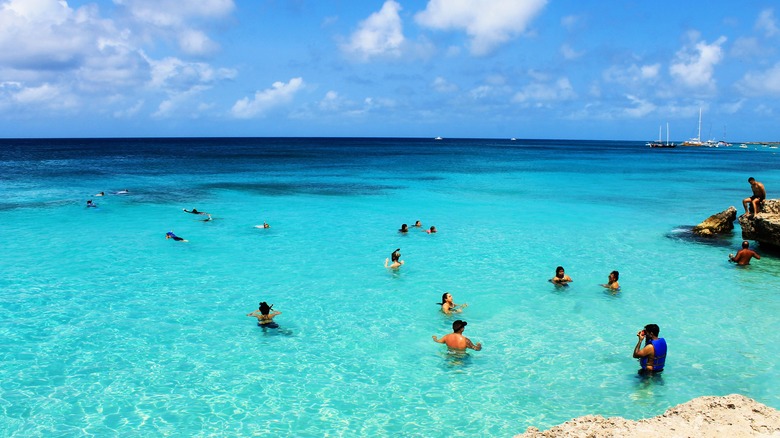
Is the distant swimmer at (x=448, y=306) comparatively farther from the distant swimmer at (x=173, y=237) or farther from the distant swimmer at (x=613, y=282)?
the distant swimmer at (x=173, y=237)

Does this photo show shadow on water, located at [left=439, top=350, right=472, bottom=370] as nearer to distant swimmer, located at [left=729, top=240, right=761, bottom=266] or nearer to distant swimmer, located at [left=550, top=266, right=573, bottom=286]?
distant swimmer, located at [left=550, top=266, right=573, bottom=286]

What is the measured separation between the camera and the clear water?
855 cm

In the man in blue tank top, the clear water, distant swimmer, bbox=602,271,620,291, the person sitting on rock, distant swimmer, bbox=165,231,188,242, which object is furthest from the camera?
distant swimmer, bbox=165,231,188,242

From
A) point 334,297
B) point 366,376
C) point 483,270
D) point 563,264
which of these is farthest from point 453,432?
point 563,264

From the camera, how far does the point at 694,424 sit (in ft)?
20.4

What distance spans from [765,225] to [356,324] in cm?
1482

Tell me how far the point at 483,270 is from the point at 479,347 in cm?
591

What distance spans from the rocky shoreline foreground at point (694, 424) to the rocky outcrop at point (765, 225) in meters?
13.5

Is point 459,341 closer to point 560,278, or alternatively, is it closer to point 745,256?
point 560,278

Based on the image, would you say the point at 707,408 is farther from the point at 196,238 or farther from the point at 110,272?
the point at 196,238

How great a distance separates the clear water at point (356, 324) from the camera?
8547 mm

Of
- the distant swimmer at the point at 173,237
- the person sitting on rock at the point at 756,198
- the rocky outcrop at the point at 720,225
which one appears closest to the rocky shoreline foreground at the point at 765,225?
the person sitting on rock at the point at 756,198

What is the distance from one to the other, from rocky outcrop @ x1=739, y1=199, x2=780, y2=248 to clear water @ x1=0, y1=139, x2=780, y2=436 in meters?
0.74

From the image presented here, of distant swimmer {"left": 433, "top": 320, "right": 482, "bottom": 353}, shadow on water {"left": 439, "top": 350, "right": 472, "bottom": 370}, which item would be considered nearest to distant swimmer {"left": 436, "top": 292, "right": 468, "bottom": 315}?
distant swimmer {"left": 433, "top": 320, "right": 482, "bottom": 353}
